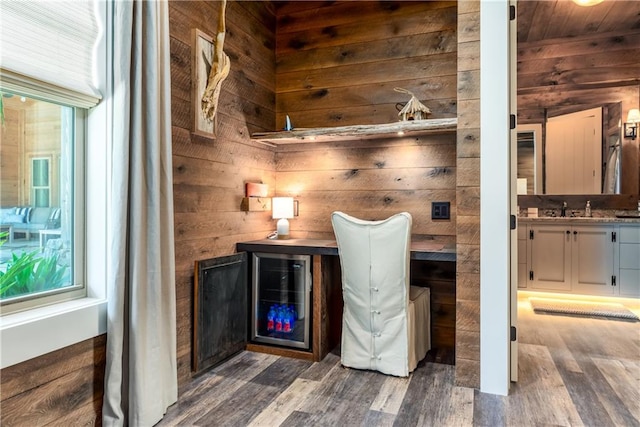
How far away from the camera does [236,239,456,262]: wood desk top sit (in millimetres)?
2492

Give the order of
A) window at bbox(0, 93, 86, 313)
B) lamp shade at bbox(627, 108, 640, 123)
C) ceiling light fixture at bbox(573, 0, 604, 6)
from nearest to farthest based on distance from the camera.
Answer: window at bbox(0, 93, 86, 313), ceiling light fixture at bbox(573, 0, 604, 6), lamp shade at bbox(627, 108, 640, 123)

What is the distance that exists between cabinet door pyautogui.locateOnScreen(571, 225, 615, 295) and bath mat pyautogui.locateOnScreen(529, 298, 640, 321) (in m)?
0.18

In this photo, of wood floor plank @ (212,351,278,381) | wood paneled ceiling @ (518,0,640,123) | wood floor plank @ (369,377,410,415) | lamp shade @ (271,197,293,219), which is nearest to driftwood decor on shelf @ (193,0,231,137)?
lamp shade @ (271,197,293,219)

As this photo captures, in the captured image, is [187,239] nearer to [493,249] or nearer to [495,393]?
[493,249]

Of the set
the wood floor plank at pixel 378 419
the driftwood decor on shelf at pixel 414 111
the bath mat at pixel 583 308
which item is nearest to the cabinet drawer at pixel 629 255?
the bath mat at pixel 583 308

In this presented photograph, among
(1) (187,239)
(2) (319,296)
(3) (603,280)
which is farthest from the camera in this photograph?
(3) (603,280)

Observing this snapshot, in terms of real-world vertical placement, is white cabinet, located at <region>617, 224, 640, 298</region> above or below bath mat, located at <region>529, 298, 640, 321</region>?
above

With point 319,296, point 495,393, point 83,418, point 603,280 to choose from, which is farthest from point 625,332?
point 83,418

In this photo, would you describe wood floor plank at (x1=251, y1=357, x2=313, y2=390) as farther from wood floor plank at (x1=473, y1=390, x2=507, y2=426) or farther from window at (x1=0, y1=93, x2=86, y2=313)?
window at (x1=0, y1=93, x2=86, y2=313)

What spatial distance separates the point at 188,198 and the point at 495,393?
2059 millimetres

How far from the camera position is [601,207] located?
5.01 metres

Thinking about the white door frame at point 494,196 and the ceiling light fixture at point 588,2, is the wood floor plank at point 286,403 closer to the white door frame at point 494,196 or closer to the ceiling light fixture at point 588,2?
the white door frame at point 494,196

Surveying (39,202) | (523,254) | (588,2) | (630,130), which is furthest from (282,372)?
(630,130)

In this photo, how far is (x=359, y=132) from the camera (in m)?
2.92
